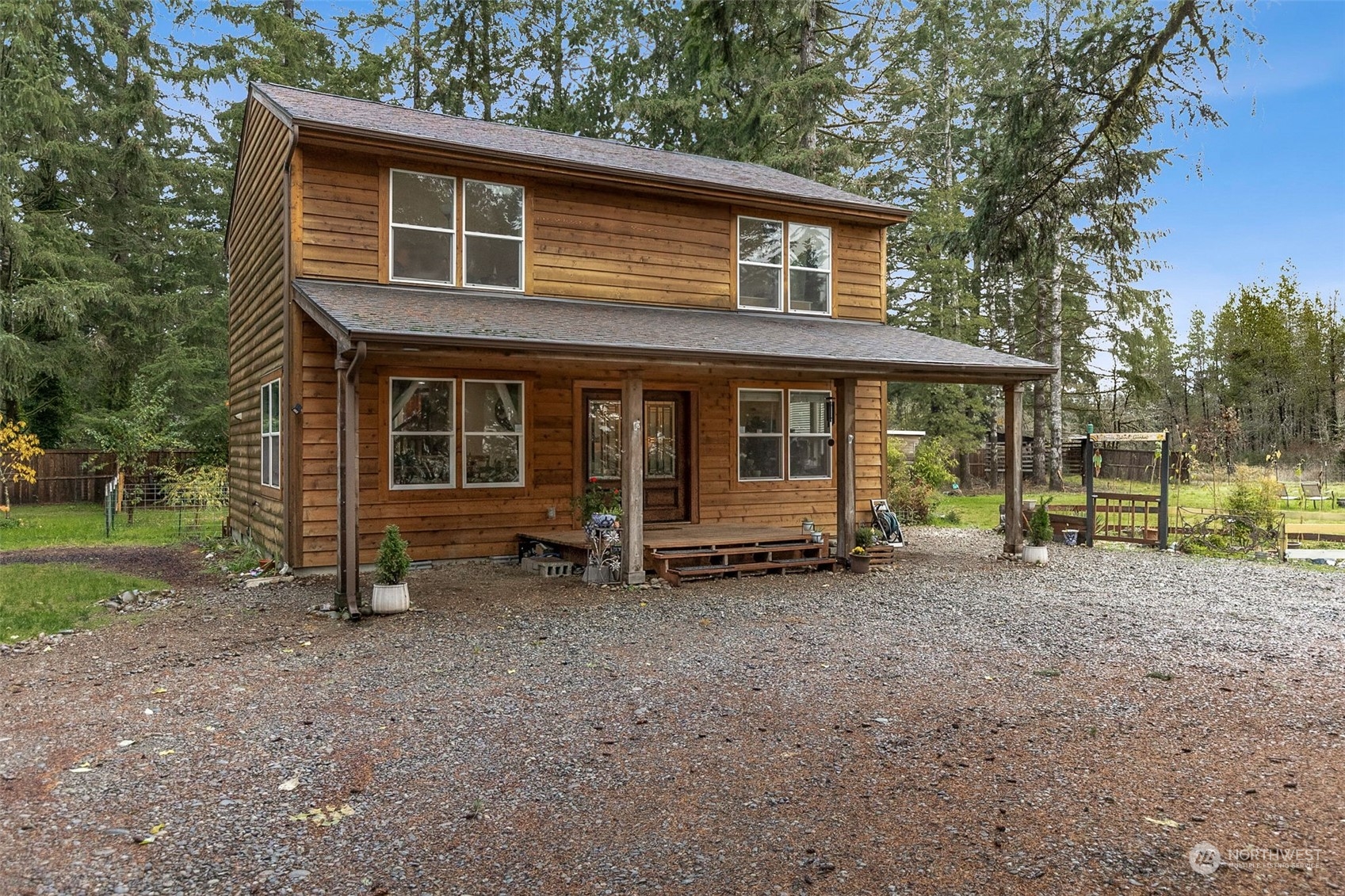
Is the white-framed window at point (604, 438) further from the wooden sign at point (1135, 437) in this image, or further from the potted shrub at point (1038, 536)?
the wooden sign at point (1135, 437)

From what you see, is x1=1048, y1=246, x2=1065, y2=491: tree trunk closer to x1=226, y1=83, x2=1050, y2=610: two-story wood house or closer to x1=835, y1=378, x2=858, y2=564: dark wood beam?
x1=226, y1=83, x2=1050, y2=610: two-story wood house

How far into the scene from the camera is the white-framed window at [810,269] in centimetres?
1231

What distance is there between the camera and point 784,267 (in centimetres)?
1220

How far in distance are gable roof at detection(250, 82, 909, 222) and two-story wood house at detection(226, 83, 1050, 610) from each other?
71 mm

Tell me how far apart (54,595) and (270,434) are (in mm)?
2977

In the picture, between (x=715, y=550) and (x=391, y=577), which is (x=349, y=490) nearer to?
(x=391, y=577)

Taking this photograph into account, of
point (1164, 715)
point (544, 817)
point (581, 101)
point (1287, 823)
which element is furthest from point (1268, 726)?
point (581, 101)

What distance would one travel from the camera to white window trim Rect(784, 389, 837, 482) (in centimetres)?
1212

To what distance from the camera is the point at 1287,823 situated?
326cm

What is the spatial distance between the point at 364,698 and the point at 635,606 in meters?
3.17

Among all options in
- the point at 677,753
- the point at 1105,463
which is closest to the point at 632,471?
the point at 677,753

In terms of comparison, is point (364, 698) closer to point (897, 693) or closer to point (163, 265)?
point (897, 693)

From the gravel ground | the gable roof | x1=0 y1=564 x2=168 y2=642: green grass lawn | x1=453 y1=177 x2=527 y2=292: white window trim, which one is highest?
the gable roof
